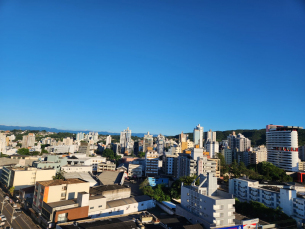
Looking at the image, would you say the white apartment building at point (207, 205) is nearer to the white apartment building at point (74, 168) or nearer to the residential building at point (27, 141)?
the white apartment building at point (74, 168)

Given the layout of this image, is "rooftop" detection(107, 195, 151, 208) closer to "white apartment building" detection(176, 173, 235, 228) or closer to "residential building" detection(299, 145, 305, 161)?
"white apartment building" detection(176, 173, 235, 228)

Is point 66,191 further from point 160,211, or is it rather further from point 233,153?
point 233,153

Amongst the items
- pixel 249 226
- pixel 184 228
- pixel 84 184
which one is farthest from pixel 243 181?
pixel 84 184

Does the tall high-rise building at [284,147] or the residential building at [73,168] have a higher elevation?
the tall high-rise building at [284,147]

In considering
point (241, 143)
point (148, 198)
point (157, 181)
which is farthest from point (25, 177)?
point (241, 143)

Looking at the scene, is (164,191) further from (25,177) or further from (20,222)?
(25,177)

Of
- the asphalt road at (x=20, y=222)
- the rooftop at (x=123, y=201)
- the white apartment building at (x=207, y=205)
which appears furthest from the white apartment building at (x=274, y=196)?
the asphalt road at (x=20, y=222)

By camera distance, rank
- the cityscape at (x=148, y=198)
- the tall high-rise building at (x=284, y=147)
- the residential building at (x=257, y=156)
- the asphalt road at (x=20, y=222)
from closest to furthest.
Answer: the cityscape at (x=148, y=198), the asphalt road at (x=20, y=222), the tall high-rise building at (x=284, y=147), the residential building at (x=257, y=156)

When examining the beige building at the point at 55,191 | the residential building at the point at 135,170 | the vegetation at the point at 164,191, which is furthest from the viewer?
the residential building at the point at 135,170
